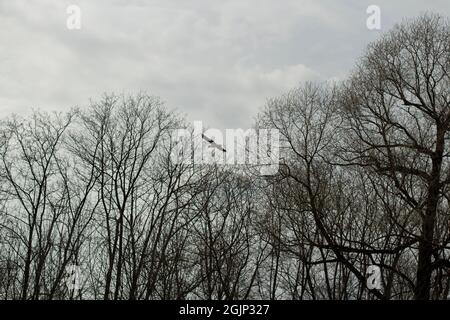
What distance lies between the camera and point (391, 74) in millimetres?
21234

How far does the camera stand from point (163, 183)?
25750 mm

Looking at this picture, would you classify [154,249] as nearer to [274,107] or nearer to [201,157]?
[201,157]

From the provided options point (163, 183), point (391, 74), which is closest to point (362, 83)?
point (391, 74)

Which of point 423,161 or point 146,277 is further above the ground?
point 423,161

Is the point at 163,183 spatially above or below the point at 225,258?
above

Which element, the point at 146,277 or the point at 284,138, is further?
the point at 146,277

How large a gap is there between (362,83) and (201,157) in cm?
782

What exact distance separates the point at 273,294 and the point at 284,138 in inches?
360

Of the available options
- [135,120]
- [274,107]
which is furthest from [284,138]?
[135,120]
